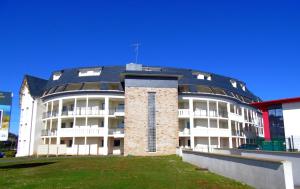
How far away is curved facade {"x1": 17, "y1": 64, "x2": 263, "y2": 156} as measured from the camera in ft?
121

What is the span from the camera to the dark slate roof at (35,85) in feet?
157

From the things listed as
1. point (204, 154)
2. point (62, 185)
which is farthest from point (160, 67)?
point (62, 185)

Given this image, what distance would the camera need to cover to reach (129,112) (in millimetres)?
36844

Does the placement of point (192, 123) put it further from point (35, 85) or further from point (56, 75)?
point (35, 85)

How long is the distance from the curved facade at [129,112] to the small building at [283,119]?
29.5 ft

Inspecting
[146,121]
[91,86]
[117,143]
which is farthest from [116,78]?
[146,121]

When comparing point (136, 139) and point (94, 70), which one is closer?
point (136, 139)

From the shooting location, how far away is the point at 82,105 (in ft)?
142

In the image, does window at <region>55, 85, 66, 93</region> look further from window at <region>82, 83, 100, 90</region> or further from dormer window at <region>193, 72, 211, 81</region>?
dormer window at <region>193, 72, 211, 81</region>

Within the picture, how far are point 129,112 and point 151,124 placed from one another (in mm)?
3229

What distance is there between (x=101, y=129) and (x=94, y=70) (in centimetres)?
1071

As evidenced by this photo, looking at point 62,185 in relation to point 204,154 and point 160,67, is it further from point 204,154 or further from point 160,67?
point 160,67

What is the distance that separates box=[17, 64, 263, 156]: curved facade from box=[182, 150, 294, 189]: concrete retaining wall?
1859cm

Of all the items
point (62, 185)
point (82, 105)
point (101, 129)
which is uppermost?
point (82, 105)
